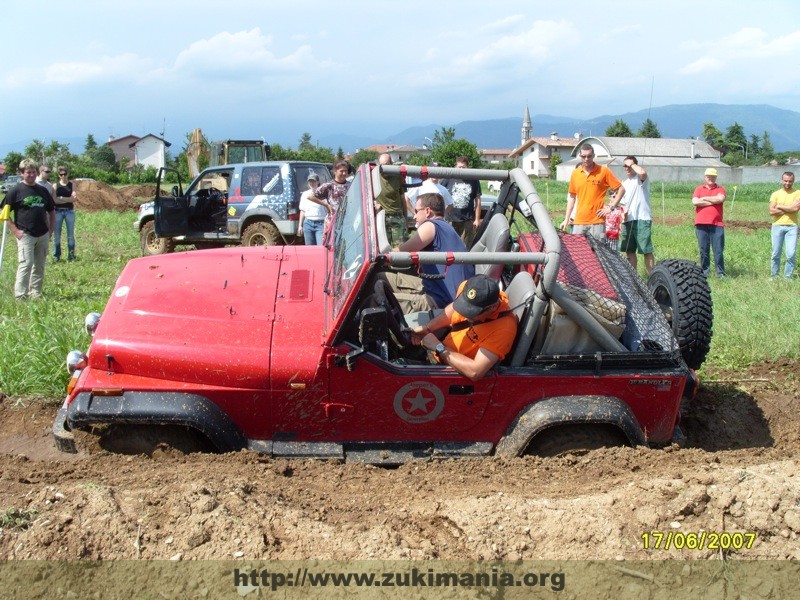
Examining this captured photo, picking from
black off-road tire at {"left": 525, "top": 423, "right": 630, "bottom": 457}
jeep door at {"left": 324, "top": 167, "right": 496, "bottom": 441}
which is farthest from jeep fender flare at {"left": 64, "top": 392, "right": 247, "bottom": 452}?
black off-road tire at {"left": 525, "top": 423, "right": 630, "bottom": 457}

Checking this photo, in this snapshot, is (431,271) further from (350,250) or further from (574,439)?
(574,439)

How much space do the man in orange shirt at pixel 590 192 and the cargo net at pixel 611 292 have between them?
3337 millimetres

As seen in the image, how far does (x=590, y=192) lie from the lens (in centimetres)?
862

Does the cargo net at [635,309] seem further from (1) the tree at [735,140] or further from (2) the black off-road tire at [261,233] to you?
(1) the tree at [735,140]

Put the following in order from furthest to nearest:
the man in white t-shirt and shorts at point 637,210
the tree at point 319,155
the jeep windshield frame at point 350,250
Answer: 1. the tree at point 319,155
2. the man in white t-shirt and shorts at point 637,210
3. the jeep windshield frame at point 350,250

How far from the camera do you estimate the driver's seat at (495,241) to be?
460cm

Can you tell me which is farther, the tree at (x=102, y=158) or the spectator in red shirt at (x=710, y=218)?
the tree at (x=102, y=158)

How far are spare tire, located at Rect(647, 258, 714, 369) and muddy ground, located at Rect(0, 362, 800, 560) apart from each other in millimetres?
906

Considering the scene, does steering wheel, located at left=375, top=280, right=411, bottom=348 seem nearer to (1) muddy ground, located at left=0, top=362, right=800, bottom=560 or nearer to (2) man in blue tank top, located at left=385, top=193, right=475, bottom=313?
(2) man in blue tank top, located at left=385, top=193, right=475, bottom=313

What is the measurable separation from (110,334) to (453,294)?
1.96 meters

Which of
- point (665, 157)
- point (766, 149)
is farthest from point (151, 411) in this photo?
point (766, 149)

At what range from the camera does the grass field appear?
5.52 m
